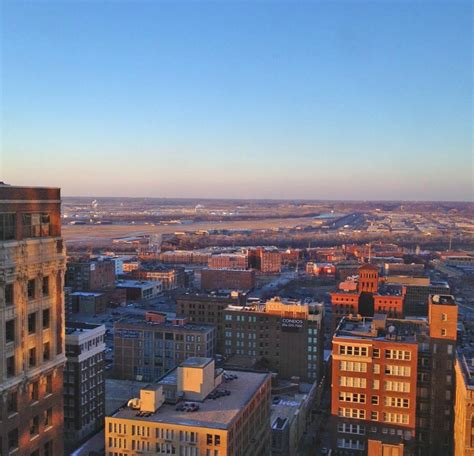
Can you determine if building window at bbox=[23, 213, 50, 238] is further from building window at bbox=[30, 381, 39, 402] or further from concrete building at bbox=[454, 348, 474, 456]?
concrete building at bbox=[454, 348, 474, 456]

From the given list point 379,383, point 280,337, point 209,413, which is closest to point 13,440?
point 209,413

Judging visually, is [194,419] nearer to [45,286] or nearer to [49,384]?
[49,384]

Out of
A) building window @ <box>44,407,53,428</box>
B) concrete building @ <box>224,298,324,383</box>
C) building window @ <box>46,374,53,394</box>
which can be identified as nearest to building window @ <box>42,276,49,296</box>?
building window @ <box>46,374,53,394</box>

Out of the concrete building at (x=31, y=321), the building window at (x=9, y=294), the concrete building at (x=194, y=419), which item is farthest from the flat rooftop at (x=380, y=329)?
the building window at (x=9, y=294)

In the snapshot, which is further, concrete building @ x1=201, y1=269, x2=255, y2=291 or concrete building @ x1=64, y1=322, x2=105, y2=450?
concrete building @ x1=201, y1=269, x2=255, y2=291

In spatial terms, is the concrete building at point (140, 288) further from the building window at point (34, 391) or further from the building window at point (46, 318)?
the building window at point (34, 391)
